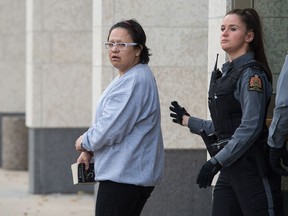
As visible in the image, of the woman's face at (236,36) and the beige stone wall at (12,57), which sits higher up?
the woman's face at (236,36)

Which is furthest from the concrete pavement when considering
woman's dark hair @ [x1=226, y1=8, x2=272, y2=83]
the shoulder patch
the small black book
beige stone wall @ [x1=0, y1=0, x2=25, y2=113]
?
the shoulder patch

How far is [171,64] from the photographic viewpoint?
849 cm

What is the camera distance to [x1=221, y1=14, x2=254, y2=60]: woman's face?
5297 millimetres

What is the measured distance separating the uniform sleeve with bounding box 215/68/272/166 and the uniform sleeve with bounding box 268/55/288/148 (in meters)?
0.15

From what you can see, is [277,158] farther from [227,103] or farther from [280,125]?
[227,103]

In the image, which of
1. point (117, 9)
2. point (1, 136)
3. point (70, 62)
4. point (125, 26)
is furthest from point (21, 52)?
point (125, 26)

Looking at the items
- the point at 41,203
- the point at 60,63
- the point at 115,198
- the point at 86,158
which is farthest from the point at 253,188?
the point at 60,63

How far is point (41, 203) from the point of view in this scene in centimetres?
1080

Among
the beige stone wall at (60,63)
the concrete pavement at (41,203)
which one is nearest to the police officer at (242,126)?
the concrete pavement at (41,203)

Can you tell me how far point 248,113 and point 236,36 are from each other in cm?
50

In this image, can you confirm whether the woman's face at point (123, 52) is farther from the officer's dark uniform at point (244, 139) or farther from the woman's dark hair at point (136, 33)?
the officer's dark uniform at point (244, 139)

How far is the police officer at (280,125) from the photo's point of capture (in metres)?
4.85

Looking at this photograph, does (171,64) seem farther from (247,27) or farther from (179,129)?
(247,27)

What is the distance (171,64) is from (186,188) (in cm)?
114
